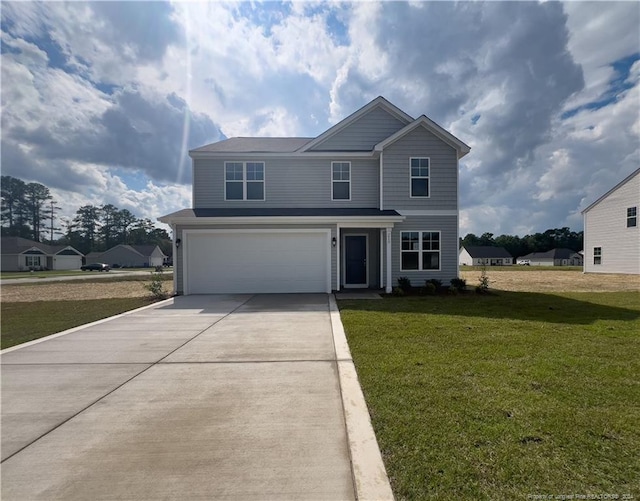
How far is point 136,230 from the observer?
75.2m

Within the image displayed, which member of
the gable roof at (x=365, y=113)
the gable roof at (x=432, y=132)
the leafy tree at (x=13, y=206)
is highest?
the leafy tree at (x=13, y=206)

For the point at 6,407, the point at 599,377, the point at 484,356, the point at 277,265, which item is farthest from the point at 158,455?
the point at 277,265

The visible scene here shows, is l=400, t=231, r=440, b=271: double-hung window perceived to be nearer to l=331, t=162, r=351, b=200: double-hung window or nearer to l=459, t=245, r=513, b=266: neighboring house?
l=331, t=162, r=351, b=200: double-hung window

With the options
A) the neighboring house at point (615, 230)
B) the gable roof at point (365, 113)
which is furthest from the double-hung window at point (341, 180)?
the neighboring house at point (615, 230)

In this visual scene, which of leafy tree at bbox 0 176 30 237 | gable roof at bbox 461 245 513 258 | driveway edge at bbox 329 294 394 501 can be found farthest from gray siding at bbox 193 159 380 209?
leafy tree at bbox 0 176 30 237

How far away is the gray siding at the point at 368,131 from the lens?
13.1 m

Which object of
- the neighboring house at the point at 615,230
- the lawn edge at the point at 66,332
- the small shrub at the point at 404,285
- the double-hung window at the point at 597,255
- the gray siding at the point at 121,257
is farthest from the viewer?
the gray siding at the point at 121,257

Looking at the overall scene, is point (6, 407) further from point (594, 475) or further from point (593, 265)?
point (593, 265)

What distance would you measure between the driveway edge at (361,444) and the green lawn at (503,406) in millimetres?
70

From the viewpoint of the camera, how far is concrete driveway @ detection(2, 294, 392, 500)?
7.20ft

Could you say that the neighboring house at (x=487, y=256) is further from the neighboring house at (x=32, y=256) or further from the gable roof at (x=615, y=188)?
the neighboring house at (x=32, y=256)

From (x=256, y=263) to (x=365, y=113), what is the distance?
788cm

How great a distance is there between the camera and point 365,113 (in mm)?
13172

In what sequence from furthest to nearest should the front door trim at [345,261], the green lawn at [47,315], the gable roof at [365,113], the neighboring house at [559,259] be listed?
the neighboring house at [559,259] → the gable roof at [365,113] → the front door trim at [345,261] → the green lawn at [47,315]
